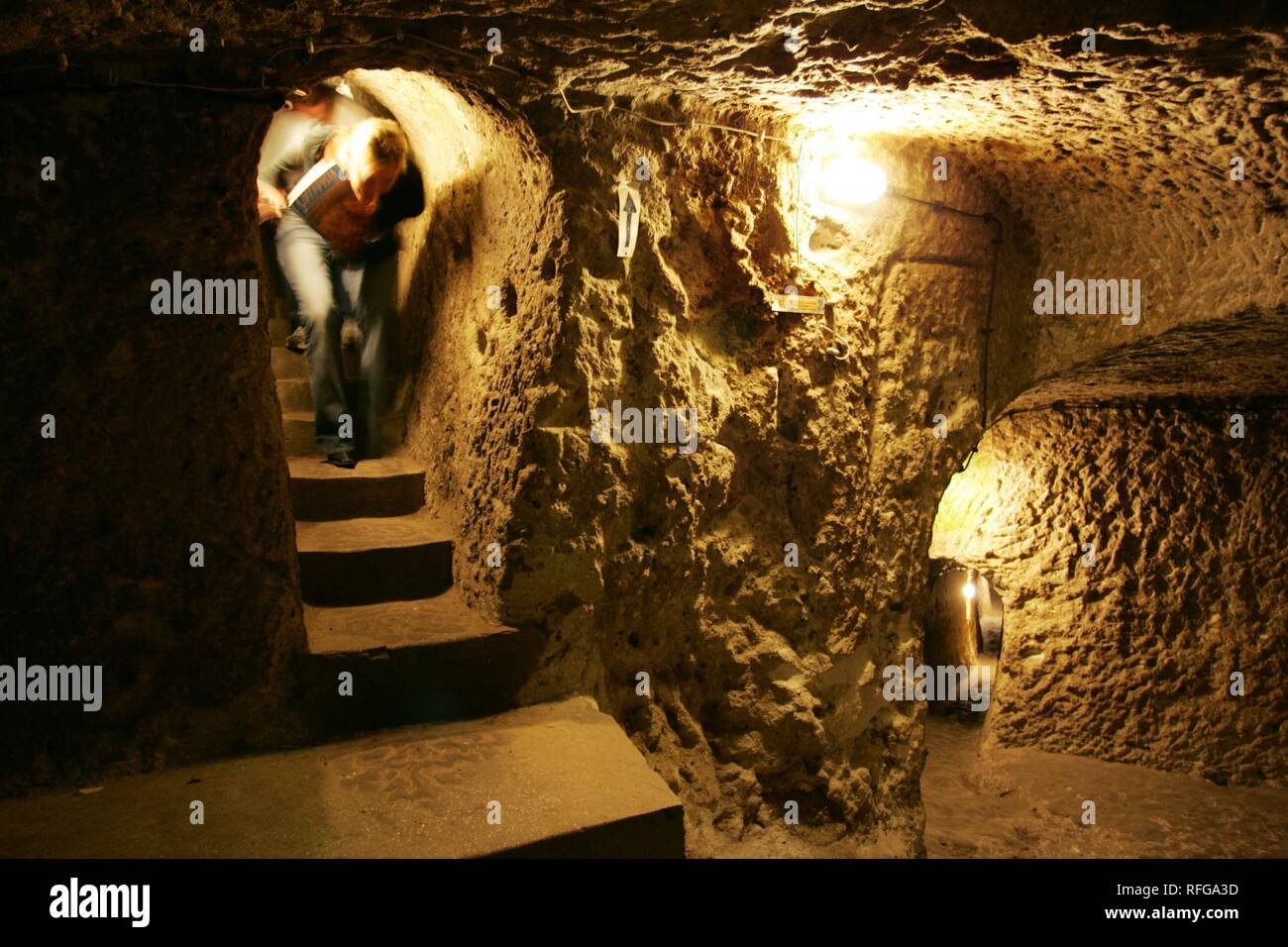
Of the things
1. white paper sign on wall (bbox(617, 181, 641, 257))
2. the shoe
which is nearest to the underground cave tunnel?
white paper sign on wall (bbox(617, 181, 641, 257))

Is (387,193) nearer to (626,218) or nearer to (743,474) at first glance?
(626,218)

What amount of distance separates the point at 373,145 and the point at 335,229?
406 millimetres

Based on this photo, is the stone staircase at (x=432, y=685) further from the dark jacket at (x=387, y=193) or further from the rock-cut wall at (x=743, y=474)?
the dark jacket at (x=387, y=193)

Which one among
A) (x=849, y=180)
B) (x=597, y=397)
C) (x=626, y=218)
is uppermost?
(x=849, y=180)

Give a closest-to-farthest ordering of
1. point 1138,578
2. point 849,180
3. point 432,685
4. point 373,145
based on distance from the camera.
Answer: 1. point 432,685
2. point 849,180
3. point 373,145
4. point 1138,578

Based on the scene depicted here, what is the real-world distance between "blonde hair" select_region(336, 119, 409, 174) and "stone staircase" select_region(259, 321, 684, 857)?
131cm

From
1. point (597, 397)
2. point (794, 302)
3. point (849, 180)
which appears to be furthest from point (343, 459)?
point (849, 180)

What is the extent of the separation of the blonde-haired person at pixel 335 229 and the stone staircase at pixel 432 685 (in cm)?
34

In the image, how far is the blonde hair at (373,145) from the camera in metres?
3.39

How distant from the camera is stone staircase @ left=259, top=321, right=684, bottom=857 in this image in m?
2.07

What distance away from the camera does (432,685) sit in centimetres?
258

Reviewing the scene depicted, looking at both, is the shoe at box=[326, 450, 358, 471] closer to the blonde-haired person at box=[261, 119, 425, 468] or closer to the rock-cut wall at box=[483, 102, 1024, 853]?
the blonde-haired person at box=[261, 119, 425, 468]

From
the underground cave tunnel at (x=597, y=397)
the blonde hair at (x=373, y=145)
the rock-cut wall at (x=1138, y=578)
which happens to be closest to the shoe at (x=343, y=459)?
the underground cave tunnel at (x=597, y=397)
